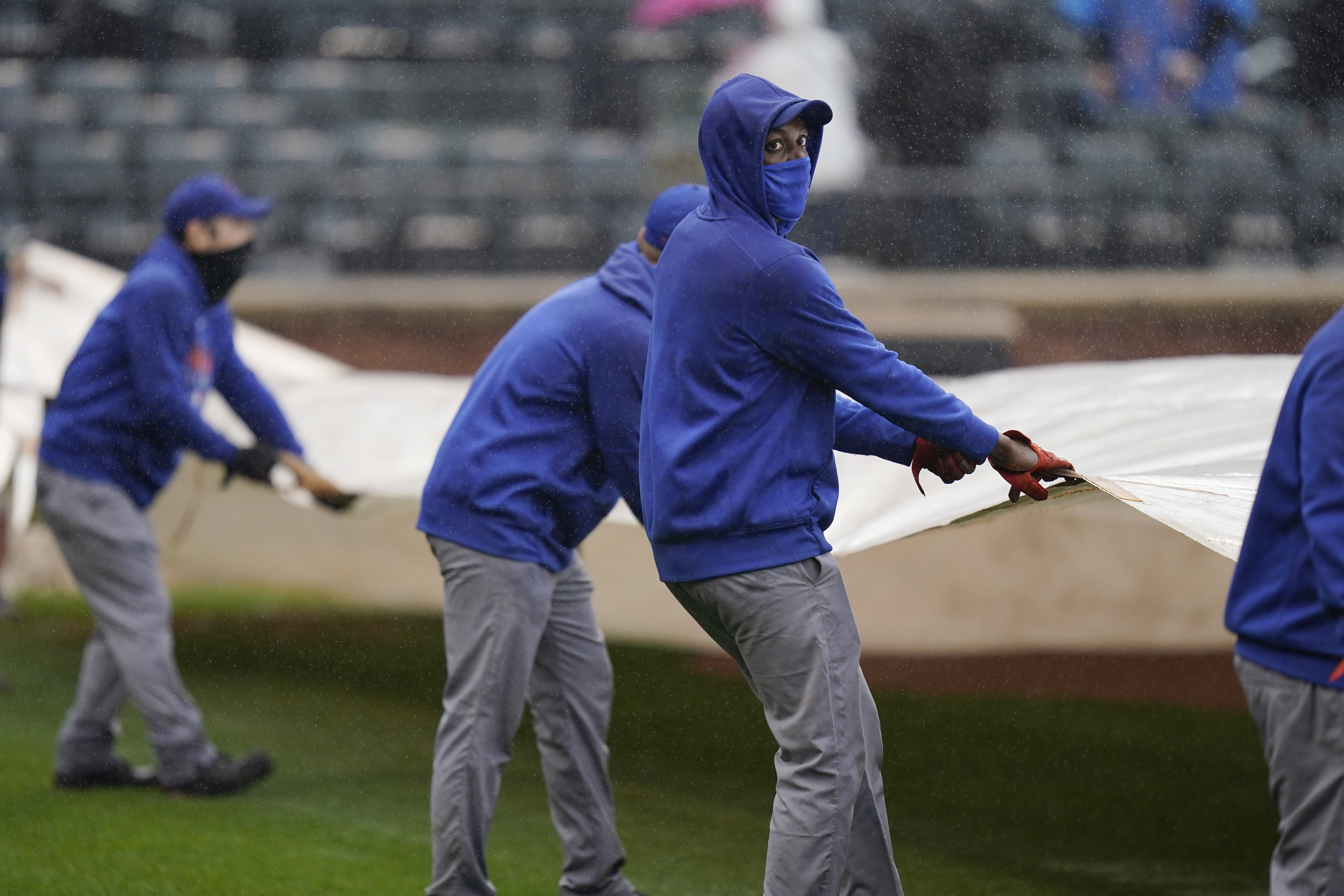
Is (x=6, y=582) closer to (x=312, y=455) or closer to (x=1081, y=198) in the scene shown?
(x=312, y=455)

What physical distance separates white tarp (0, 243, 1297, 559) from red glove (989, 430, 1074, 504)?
21cm

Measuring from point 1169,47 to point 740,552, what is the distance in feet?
30.0

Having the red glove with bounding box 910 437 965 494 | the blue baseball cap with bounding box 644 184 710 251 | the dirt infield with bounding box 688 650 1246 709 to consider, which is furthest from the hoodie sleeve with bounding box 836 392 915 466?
the dirt infield with bounding box 688 650 1246 709

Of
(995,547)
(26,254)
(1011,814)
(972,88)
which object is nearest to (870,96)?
(972,88)

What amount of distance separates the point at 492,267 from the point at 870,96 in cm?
283

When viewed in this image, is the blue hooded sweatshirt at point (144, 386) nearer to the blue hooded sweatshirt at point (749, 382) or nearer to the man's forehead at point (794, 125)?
the blue hooded sweatshirt at point (749, 382)

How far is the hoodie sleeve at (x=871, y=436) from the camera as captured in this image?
2678 millimetres

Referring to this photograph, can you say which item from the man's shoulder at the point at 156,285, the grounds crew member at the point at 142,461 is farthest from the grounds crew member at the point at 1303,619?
the man's shoulder at the point at 156,285

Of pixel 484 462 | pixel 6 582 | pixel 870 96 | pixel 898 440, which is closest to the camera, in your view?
pixel 898 440

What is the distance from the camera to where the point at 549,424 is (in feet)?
10.0

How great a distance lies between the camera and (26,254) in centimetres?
632

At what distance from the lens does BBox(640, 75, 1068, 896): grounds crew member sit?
234 centimetres

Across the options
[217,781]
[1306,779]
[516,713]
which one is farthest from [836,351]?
[217,781]

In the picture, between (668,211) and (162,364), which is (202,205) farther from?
(668,211)
